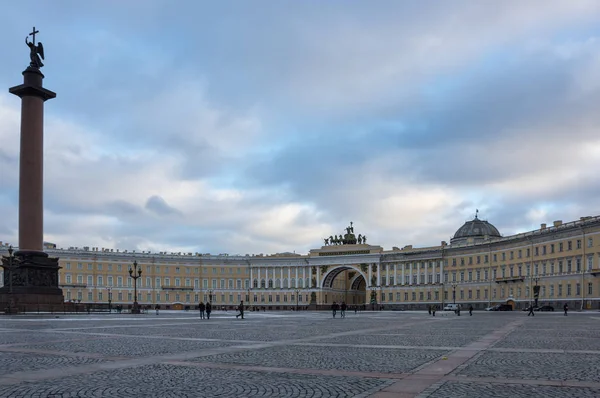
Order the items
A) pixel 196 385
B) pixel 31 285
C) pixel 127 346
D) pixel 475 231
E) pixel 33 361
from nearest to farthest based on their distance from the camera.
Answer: pixel 196 385, pixel 33 361, pixel 127 346, pixel 31 285, pixel 475 231

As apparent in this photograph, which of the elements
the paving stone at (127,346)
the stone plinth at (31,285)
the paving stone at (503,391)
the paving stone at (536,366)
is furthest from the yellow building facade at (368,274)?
the paving stone at (503,391)

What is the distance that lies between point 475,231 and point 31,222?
10444cm

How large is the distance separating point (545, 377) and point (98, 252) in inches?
5111

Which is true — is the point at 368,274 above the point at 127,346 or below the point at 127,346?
below

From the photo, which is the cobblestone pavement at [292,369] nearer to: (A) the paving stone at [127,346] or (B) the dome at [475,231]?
(A) the paving stone at [127,346]

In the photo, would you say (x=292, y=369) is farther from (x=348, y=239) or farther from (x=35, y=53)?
(x=348, y=239)

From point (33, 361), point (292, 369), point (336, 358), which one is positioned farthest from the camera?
point (336, 358)

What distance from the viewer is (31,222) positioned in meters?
46.8

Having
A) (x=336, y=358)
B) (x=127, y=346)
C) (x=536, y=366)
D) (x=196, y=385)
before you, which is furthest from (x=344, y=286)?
(x=196, y=385)

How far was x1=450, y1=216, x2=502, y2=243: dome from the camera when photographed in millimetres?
133000

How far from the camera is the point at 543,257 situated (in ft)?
308

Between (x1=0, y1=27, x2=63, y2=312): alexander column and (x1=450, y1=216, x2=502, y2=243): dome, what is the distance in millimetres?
99468

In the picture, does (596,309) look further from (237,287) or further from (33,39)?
(237,287)

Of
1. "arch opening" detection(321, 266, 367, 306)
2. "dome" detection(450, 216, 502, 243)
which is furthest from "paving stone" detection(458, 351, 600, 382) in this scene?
"arch opening" detection(321, 266, 367, 306)
